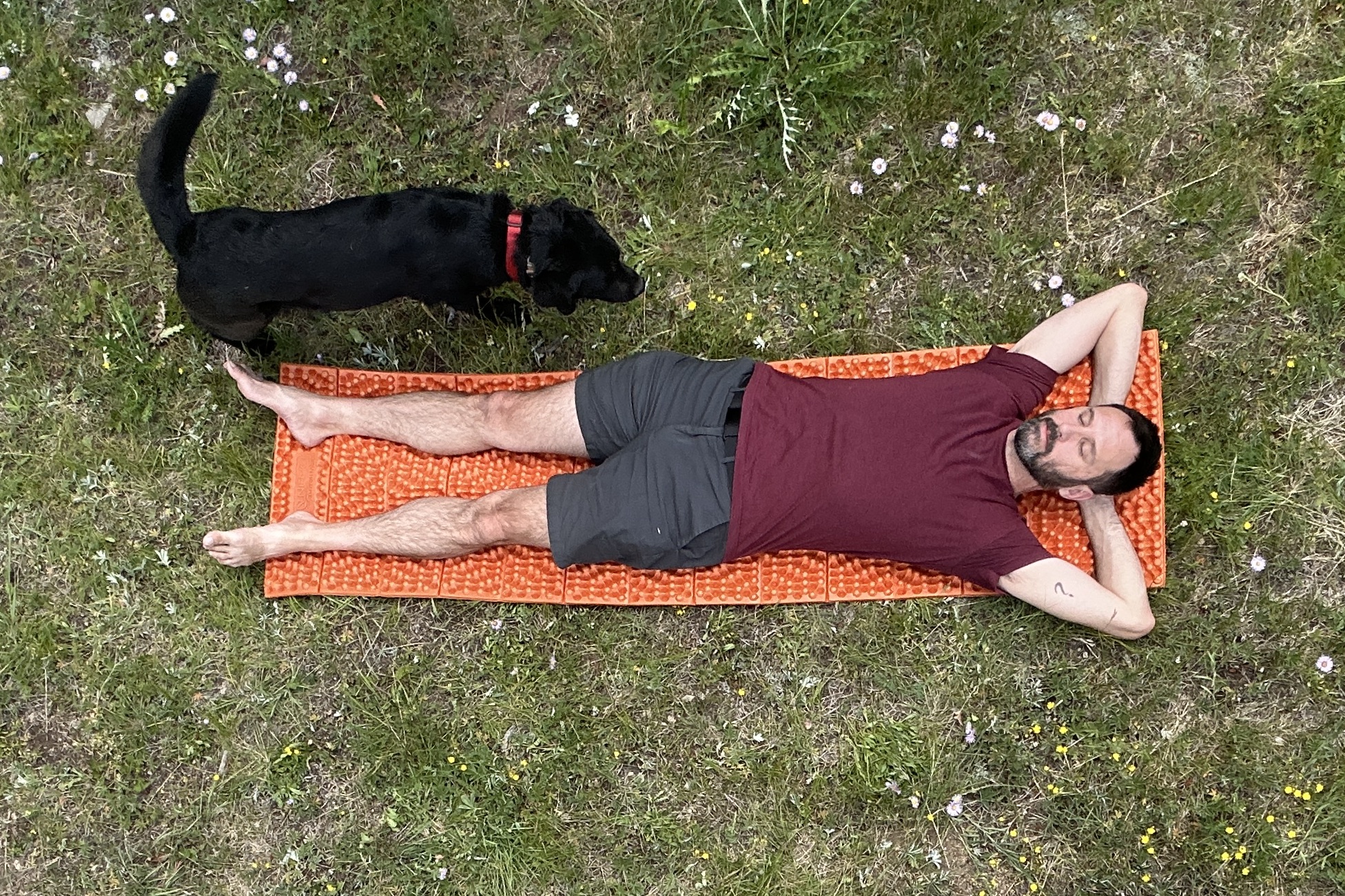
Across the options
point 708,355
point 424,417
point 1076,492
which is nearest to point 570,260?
point 708,355

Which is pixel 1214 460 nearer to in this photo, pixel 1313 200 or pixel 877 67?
pixel 1313 200

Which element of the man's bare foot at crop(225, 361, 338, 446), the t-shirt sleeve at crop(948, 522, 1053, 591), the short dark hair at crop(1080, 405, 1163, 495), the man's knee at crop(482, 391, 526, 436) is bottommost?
the t-shirt sleeve at crop(948, 522, 1053, 591)

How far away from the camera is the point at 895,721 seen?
375 centimetres

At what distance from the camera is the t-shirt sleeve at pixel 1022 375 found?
11.1ft

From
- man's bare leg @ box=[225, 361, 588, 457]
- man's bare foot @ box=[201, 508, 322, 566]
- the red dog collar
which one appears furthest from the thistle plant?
man's bare foot @ box=[201, 508, 322, 566]

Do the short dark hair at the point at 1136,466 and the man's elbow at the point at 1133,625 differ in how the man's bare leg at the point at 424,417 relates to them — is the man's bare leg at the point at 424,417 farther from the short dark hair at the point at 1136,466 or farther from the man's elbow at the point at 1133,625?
the man's elbow at the point at 1133,625

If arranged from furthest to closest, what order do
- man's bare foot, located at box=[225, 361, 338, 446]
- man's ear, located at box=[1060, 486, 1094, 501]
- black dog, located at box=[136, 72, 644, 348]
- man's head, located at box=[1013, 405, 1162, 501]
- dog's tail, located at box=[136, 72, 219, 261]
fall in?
man's bare foot, located at box=[225, 361, 338, 446] → man's ear, located at box=[1060, 486, 1094, 501] → man's head, located at box=[1013, 405, 1162, 501] → black dog, located at box=[136, 72, 644, 348] → dog's tail, located at box=[136, 72, 219, 261]

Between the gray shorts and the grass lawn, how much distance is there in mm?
454

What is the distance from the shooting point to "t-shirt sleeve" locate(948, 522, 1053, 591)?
10.6 ft

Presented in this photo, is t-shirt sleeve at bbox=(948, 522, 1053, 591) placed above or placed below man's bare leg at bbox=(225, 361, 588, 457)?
below

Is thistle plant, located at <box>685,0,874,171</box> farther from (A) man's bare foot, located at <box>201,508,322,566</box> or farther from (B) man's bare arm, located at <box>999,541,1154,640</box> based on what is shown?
(A) man's bare foot, located at <box>201,508,322,566</box>

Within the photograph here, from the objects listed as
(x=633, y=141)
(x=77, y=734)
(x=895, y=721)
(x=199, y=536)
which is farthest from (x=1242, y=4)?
(x=77, y=734)

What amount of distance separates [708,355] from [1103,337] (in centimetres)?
160

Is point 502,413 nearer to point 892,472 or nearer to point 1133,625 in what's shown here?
point 892,472
